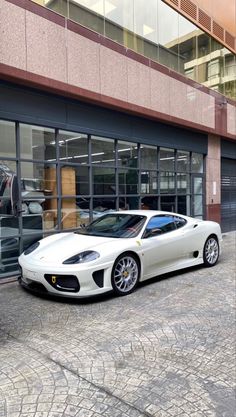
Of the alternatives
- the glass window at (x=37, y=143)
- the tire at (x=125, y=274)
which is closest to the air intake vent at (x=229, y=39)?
the glass window at (x=37, y=143)

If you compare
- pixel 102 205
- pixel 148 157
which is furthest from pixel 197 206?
pixel 102 205

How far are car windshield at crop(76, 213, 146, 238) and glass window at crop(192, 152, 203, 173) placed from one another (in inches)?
250

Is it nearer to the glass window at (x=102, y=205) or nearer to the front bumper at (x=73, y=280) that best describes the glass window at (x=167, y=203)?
the glass window at (x=102, y=205)

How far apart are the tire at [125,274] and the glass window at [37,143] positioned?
10.5 feet

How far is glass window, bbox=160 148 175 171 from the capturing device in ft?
36.0

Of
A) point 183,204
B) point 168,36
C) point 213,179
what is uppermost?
point 168,36

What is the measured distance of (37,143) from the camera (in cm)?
754

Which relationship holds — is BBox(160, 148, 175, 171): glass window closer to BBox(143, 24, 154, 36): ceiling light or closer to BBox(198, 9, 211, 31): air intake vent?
BBox(143, 24, 154, 36): ceiling light

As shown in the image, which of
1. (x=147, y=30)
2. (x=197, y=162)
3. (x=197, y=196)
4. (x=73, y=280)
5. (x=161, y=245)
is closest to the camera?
Answer: (x=73, y=280)

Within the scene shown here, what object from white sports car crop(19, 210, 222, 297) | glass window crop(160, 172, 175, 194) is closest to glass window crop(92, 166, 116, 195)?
Answer: white sports car crop(19, 210, 222, 297)

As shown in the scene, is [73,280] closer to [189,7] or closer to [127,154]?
[127,154]

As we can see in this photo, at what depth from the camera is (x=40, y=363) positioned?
3332 mm

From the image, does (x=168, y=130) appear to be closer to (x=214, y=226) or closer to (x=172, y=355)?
(x=214, y=226)

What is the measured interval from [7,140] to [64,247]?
8.84 ft
